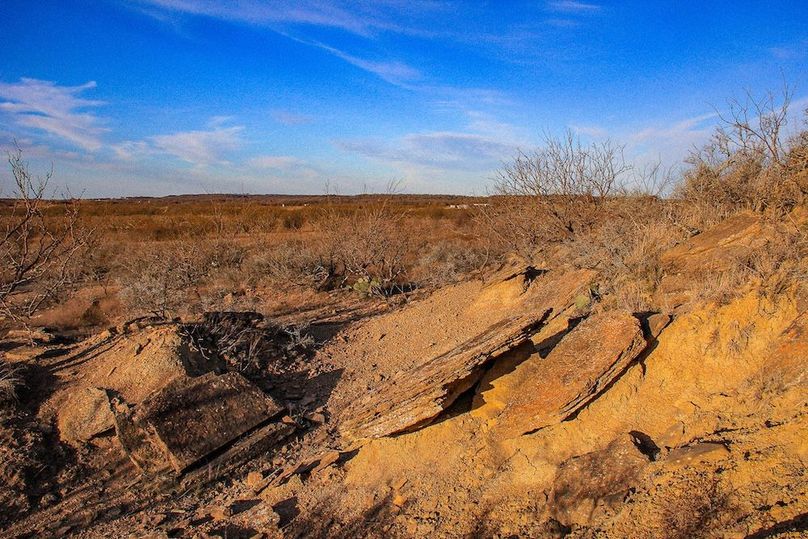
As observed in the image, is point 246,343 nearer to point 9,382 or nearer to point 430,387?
point 9,382

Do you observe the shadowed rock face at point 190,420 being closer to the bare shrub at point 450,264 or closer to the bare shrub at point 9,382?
the bare shrub at point 9,382

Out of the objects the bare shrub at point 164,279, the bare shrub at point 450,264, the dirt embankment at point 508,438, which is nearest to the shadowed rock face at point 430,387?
the dirt embankment at point 508,438

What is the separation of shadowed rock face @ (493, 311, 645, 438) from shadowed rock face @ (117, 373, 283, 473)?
2349 millimetres

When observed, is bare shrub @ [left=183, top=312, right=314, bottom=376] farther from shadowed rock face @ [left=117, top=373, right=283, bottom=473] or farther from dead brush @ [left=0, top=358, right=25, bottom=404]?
dead brush @ [left=0, top=358, right=25, bottom=404]

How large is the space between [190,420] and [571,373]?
10.7 ft

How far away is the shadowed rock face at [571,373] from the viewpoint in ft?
11.1

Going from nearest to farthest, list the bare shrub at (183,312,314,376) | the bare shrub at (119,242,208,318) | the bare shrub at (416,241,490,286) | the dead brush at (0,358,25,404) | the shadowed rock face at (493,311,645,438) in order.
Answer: the shadowed rock face at (493,311,645,438) < the dead brush at (0,358,25,404) < the bare shrub at (183,312,314,376) < the bare shrub at (119,242,208,318) < the bare shrub at (416,241,490,286)

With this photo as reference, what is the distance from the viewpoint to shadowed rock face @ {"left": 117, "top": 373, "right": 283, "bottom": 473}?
4156mm

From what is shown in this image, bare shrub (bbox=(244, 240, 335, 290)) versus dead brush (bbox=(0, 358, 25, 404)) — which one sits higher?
bare shrub (bbox=(244, 240, 335, 290))

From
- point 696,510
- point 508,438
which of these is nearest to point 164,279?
point 508,438

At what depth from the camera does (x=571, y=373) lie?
3533 mm

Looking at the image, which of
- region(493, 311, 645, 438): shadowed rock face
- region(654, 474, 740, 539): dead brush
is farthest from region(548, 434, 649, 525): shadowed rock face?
region(493, 311, 645, 438): shadowed rock face

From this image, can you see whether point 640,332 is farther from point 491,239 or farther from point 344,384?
point 491,239

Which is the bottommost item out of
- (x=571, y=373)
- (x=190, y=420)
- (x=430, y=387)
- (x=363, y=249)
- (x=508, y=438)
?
(x=190, y=420)
